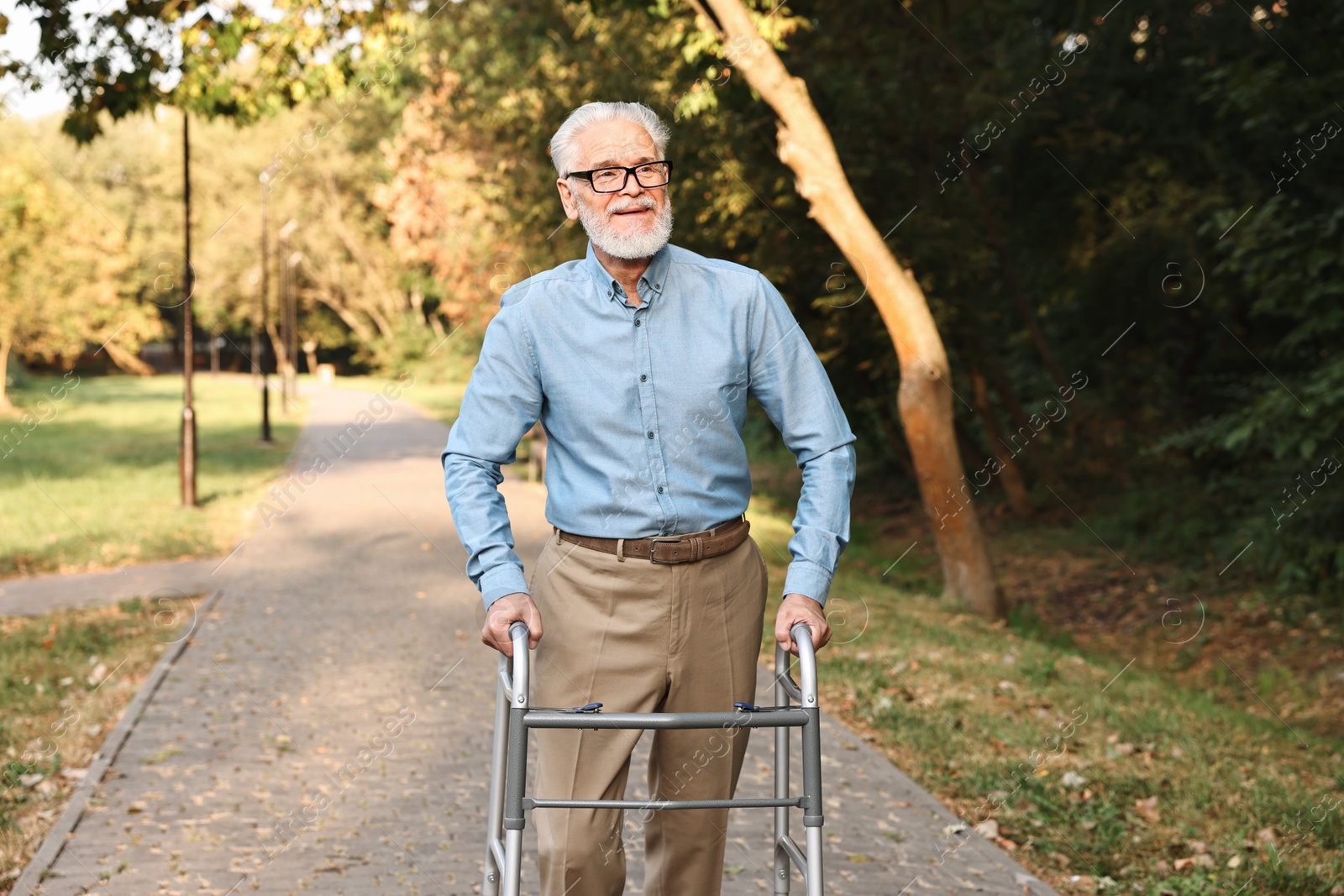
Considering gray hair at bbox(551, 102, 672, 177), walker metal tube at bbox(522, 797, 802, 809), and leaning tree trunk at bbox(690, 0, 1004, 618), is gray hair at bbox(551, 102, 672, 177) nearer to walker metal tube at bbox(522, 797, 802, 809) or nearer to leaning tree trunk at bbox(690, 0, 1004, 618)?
walker metal tube at bbox(522, 797, 802, 809)

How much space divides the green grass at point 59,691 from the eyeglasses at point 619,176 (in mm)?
3665

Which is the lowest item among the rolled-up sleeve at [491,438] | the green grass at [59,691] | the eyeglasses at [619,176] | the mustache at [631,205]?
the green grass at [59,691]

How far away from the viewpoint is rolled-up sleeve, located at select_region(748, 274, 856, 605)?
3.01m

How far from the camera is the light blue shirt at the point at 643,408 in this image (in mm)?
2980

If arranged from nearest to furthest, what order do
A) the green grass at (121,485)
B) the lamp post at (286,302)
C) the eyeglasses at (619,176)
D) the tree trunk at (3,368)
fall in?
the eyeglasses at (619,176) < the green grass at (121,485) < the tree trunk at (3,368) < the lamp post at (286,302)

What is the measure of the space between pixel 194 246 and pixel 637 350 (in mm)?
62237

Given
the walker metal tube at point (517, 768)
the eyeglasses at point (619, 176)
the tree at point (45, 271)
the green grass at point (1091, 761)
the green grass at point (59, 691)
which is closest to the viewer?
the walker metal tube at point (517, 768)

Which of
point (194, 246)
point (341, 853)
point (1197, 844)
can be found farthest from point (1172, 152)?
point (194, 246)

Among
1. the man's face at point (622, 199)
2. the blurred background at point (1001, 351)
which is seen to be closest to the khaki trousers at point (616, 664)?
the man's face at point (622, 199)

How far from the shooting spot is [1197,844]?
16.9ft

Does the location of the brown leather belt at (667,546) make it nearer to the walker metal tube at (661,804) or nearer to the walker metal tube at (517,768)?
the walker metal tube at (517,768)

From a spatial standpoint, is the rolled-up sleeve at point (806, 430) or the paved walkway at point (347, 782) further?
the paved walkway at point (347, 782)

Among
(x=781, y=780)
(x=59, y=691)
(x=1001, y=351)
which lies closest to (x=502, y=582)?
(x=781, y=780)

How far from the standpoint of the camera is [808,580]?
297 cm
